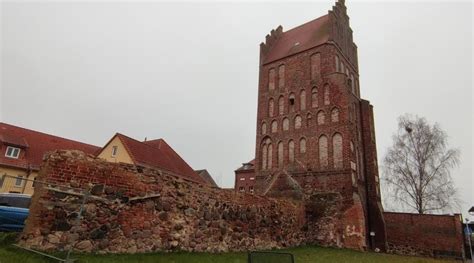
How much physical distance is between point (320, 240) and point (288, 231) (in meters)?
3.10

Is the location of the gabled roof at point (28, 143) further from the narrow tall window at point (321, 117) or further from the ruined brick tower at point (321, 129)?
the narrow tall window at point (321, 117)

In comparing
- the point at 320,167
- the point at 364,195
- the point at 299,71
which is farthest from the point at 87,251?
the point at 299,71

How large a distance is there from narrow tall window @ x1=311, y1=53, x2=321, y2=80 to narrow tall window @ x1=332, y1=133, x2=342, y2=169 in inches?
193


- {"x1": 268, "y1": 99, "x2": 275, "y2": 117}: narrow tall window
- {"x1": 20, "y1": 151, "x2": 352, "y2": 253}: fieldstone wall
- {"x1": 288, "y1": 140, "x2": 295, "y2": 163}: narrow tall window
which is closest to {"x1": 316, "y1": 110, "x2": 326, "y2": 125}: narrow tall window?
{"x1": 288, "y1": 140, "x2": 295, "y2": 163}: narrow tall window

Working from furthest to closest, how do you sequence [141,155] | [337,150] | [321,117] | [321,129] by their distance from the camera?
[141,155] → [321,117] → [321,129] → [337,150]

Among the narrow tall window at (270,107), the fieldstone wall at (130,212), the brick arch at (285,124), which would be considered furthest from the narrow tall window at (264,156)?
the fieldstone wall at (130,212)

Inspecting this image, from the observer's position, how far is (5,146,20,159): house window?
2737cm

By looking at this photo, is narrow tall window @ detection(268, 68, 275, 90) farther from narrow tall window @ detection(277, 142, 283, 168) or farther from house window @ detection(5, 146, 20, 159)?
house window @ detection(5, 146, 20, 159)

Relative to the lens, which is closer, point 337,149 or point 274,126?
point 337,149

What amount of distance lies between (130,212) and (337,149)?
1439 centimetres

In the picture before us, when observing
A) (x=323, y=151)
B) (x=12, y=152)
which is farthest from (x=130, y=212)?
(x=12, y=152)

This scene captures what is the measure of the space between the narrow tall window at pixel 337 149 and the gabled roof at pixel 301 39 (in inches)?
291

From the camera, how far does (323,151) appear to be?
19094 millimetres

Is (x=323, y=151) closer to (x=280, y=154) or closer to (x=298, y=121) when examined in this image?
(x=298, y=121)
